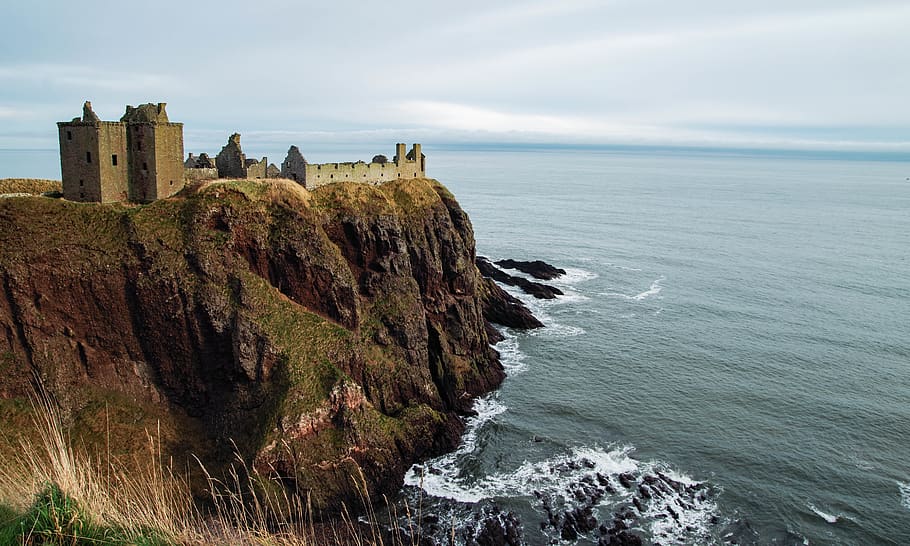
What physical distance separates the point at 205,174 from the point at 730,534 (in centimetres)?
4322

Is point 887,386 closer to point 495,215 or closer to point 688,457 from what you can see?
point 688,457

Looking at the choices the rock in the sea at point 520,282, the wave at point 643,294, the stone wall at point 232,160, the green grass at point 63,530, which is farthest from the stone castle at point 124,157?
the wave at point 643,294

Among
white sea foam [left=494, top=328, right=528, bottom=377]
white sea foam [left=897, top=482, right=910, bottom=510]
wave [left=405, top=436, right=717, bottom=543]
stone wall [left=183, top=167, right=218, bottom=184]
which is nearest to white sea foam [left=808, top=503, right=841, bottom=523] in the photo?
white sea foam [left=897, top=482, right=910, bottom=510]

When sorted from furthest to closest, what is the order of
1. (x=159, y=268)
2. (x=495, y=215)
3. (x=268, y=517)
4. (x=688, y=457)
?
1. (x=495, y=215)
2. (x=688, y=457)
3. (x=159, y=268)
4. (x=268, y=517)

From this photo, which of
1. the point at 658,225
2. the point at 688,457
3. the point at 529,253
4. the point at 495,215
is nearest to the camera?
the point at 688,457

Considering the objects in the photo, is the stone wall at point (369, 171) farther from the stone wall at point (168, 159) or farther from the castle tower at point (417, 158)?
the stone wall at point (168, 159)

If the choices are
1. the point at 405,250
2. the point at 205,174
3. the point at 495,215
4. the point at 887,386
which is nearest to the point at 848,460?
the point at 887,386

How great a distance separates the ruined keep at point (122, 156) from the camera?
43.9 metres

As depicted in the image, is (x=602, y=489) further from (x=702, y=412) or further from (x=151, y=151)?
(x=151, y=151)

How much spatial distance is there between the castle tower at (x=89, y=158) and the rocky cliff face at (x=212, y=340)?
10.9 ft

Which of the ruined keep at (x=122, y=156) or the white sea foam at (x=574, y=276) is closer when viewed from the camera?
the ruined keep at (x=122, y=156)

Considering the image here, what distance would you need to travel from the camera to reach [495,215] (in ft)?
506

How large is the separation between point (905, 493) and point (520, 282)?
50949 mm

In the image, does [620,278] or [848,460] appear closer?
[848,460]
